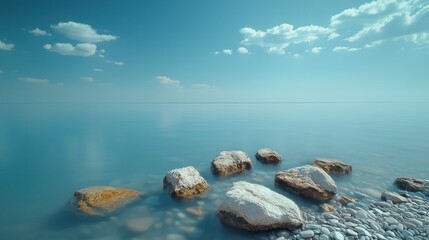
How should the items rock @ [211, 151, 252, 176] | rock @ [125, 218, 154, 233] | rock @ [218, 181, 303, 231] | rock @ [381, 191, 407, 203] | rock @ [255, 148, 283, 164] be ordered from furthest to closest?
rock @ [255, 148, 283, 164]
rock @ [211, 151, 252, 176]
rock @ [381, 191, 407, 203]
rock @ [125, 218, 154, 233]
rock @ [218, 181, 303, 231]

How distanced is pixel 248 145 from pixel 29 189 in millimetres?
17471

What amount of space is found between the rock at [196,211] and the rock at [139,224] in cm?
147

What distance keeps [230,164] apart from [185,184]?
4.10 m

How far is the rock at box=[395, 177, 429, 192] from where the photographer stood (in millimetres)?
10699

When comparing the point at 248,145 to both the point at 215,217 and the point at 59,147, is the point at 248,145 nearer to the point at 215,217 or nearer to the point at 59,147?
the point at 215,217

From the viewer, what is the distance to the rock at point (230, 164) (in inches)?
513

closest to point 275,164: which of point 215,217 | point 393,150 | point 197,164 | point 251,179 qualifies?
point 251,179

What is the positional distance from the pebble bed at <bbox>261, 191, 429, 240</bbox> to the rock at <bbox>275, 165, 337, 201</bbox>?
638mm

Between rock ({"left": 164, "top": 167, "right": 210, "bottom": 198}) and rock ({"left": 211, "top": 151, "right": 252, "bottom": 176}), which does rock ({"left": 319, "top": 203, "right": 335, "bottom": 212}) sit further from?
rock ({"left": 211, "top": 151, "right": 252, "bottom": 176})

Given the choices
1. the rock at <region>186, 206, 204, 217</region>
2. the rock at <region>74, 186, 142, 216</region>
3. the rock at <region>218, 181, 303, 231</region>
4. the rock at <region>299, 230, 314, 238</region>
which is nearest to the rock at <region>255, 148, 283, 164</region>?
the rock at <region>218, 181, 303, 231</region>

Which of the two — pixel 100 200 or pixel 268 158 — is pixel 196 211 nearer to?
pixel 100 200

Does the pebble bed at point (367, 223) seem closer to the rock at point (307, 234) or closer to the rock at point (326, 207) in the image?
the rock at point (307, 234)

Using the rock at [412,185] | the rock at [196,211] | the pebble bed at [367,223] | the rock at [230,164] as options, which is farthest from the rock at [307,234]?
the rock at [412,185]

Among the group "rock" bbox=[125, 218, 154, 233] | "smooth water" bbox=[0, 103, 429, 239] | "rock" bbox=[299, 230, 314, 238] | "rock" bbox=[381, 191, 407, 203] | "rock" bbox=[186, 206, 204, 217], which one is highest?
"rock" bbox=[299, 230, 314, 238]
